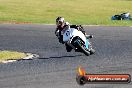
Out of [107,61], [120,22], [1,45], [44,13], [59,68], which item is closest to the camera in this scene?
[59,68]

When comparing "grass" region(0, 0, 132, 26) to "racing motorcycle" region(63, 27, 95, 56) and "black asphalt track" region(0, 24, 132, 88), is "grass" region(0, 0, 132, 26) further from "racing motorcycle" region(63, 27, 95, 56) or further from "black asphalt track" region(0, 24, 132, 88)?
"racing motorcycle" region(63, 27, 95, 56)

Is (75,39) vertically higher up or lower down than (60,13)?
higher up

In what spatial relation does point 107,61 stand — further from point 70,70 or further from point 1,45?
point 1,45

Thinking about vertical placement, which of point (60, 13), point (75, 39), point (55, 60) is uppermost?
point (75, 39)

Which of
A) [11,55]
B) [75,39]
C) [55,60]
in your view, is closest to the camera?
[75,39]

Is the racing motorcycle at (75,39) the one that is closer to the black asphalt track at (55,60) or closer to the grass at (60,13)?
the black asphalt track at (55,60)

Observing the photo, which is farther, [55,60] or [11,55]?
[11,55]

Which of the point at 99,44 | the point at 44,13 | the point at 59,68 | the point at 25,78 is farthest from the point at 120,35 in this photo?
the point at 44,13

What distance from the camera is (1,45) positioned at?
2788cm

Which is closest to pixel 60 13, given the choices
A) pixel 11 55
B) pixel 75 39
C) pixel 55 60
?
pixel 11 55

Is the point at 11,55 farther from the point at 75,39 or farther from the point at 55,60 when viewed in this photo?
the point at 75,39

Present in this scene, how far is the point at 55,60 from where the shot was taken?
21719mm

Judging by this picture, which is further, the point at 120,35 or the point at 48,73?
the point at 120,35

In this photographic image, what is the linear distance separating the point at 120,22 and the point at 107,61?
71.8 ft
